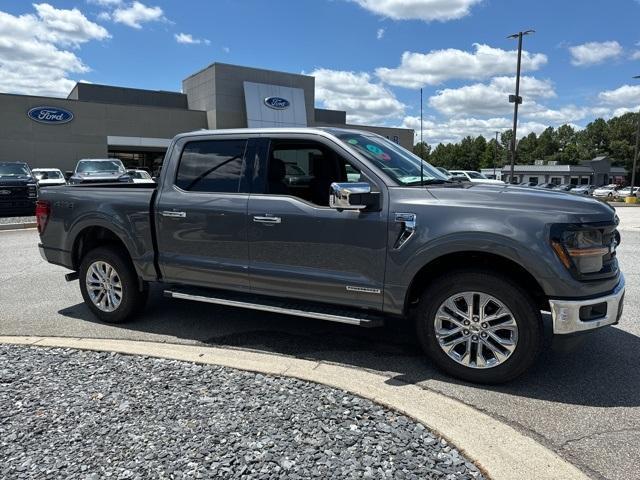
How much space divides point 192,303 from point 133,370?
2.35 metres

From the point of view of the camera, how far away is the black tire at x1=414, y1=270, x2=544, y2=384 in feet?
11.9

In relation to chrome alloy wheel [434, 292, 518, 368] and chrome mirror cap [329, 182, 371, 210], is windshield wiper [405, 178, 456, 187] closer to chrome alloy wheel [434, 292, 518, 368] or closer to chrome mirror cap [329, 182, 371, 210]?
chrome mirror cap [329, 182, 371, 210]

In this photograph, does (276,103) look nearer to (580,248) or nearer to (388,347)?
(388,347)

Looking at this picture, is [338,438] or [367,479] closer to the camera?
[367,479]

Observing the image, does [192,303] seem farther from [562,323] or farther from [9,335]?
[562,323]

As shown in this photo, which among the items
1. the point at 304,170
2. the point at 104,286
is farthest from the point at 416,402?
the point at 104,286

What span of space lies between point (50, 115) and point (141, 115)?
19.6 feet

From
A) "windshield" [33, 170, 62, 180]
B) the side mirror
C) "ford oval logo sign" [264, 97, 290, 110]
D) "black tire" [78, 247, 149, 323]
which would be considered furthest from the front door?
"ford oval logo sign" [264, 97, 290, 110]

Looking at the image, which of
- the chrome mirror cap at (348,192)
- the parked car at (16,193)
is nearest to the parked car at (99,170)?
the parked car at (16,193)

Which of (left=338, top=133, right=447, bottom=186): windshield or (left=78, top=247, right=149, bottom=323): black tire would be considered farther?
(left=78, top=247, right=149, bottom=323): black tire

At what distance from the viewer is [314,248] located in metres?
4.26

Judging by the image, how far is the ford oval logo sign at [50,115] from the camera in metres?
33.5

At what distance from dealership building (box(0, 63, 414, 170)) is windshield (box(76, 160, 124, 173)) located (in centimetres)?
1685

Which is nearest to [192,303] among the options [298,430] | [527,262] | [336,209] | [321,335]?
[321,335]
